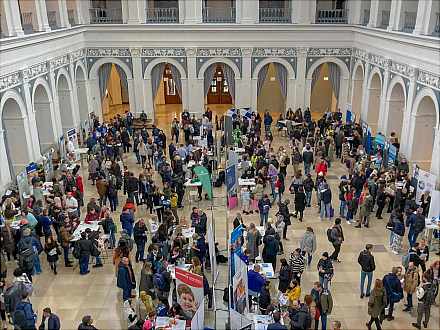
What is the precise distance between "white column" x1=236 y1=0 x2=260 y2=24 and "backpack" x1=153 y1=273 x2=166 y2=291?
17.1 meters

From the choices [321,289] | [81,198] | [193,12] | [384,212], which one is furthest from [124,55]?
[321,289]

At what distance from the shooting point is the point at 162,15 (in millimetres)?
25906

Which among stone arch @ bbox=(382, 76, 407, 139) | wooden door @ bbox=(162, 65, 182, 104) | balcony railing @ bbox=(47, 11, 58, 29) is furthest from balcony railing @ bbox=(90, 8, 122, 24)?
stone arch @ bbox=(382, 76, 407, 139)

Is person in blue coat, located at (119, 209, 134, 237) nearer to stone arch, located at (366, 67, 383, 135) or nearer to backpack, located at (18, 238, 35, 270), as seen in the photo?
backpack, located at (18, 238, 35, 270)

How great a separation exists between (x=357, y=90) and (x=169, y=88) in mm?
12376

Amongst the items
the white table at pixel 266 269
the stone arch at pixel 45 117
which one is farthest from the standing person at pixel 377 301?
the stone arch at pixel 45 117

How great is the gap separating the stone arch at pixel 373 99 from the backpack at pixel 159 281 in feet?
50.1

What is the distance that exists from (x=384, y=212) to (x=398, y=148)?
3.73 meters

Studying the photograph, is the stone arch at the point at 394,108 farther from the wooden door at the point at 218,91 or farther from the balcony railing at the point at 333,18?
the wooden door at the point at 218,91

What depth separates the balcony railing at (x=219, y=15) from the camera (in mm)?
24578

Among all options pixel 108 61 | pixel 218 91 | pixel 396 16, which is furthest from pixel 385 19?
pixel 108 61

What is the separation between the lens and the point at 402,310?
35.0 feet

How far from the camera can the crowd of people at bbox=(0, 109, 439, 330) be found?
9.57m

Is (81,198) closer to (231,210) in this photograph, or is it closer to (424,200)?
(231,210)
